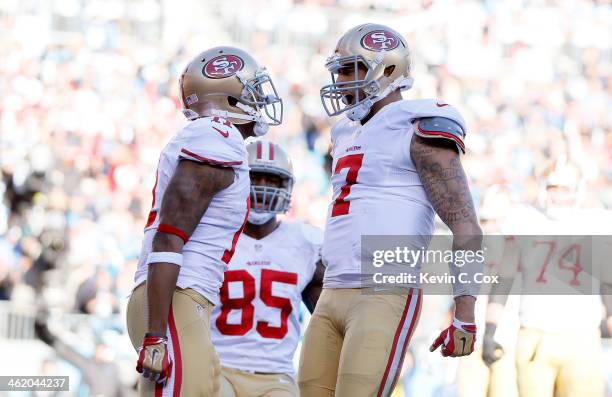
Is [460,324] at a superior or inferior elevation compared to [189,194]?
inferior

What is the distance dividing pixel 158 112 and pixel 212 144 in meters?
7.71

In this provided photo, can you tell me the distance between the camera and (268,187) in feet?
16.1

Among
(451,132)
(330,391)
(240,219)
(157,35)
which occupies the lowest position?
(330,391)

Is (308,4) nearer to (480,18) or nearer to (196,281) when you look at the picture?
(480,18)

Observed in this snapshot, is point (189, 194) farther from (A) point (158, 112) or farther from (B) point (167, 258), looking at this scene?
(A) point (158, 112)

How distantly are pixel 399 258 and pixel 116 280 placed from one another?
5664 millimetres

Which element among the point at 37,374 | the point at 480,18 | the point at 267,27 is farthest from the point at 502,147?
the point at 37,374

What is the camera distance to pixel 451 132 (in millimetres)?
3328

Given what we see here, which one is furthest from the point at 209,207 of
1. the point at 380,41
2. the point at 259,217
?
the point at 259,217

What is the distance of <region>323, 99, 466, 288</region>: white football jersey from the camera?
343 cm

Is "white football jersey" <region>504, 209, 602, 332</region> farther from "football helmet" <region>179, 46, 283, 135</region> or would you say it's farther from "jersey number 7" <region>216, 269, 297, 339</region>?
"football helmet" <region>179, 46, 283, 135</region>

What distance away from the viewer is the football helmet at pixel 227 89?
3527 mm

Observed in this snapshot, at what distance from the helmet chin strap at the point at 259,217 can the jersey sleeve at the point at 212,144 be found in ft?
5.09

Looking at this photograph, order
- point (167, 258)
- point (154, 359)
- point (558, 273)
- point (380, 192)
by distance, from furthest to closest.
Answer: point (558, 273), point (380, 192), point (167, 258), point (154, 359)
